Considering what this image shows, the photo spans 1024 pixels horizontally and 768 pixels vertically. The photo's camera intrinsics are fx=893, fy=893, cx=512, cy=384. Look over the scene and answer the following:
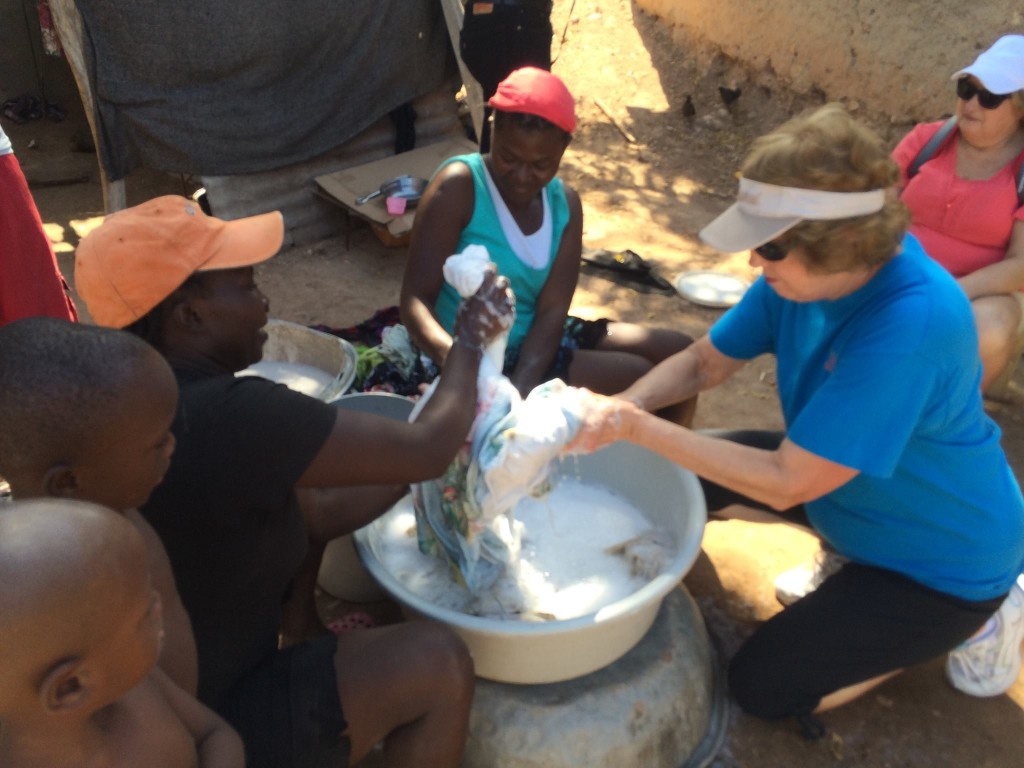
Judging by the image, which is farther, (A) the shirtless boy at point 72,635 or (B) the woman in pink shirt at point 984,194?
(B) the woman in pink shirt at point 984,194

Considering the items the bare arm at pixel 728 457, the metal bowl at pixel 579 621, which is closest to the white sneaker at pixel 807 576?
the metal bowl at pixel 579 621

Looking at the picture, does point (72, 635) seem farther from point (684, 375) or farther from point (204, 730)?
point (684, 375)

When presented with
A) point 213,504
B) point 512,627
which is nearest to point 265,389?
point 213,504

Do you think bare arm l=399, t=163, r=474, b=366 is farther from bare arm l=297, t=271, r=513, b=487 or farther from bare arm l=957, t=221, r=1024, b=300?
bare arm l=957, t=221, r=1024, b=300

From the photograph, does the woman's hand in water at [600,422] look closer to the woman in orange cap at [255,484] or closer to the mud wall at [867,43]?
the woman in orange cap at [255,484]

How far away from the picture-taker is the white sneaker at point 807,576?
230cm

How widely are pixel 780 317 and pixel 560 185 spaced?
85cm

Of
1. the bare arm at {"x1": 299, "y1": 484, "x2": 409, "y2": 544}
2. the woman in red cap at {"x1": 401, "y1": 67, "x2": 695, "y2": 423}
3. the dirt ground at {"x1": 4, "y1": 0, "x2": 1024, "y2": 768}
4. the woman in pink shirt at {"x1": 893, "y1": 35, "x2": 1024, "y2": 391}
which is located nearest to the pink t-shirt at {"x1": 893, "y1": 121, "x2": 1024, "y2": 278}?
the woman in pink shirt at {"x1": 893, "y1": 35, "x2": 1024, "y2": 391}

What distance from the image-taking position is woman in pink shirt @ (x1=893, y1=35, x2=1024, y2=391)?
2.79 meters

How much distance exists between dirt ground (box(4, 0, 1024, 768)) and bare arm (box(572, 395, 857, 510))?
2.19ft

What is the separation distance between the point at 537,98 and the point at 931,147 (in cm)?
160

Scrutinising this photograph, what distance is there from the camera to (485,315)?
5.82 ft

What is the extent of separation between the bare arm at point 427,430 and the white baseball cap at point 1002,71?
188cm

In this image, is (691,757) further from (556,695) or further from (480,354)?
(480,354)
